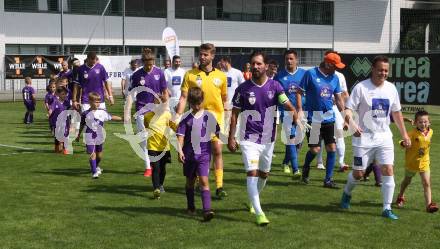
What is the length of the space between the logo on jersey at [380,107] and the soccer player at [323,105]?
187 cm

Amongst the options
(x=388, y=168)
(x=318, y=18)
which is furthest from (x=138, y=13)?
(x=388, y=168)

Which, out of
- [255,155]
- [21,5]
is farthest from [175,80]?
[21,5]

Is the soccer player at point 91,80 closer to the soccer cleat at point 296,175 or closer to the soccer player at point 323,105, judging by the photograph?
the soccer cleat at point 296,175

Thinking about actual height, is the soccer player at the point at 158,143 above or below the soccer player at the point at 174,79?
below

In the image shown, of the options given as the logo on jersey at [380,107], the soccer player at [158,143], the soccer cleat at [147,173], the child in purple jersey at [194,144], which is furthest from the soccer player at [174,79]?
the logo on jersey at [380,107]

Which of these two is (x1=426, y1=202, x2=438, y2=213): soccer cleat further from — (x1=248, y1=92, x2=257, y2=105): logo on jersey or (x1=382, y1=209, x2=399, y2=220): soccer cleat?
(x1=248, y1=92, x2=257, y2=105): logo on jersey

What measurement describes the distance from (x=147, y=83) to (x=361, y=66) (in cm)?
1568

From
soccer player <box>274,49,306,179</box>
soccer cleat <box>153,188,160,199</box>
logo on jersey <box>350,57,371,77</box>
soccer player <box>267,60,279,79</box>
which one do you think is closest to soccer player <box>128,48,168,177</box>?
soccer cleat <box>153,188,160,199</box>

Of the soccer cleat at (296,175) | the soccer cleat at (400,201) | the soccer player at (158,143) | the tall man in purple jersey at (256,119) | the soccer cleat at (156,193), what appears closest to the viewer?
the tall man in purple jersey at (256,119)

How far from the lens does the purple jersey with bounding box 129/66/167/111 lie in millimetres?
10234

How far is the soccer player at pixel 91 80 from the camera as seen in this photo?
492 inches

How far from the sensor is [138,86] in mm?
10258

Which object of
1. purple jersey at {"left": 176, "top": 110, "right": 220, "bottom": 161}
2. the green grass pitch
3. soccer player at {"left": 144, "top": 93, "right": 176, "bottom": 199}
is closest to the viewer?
the green grass pitch

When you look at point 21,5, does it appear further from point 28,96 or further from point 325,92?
point 325,92
